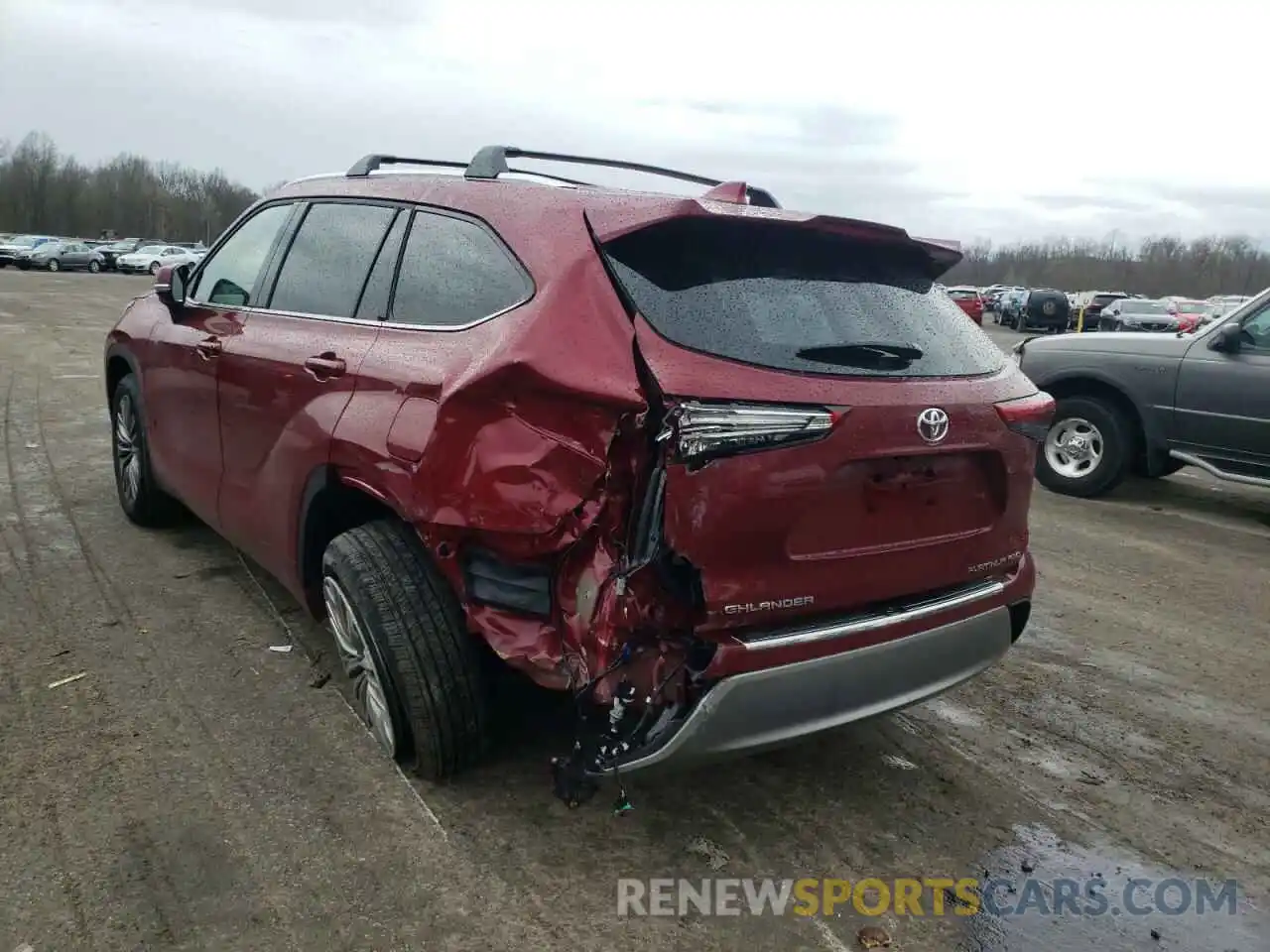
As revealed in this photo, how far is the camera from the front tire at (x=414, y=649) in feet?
9.20

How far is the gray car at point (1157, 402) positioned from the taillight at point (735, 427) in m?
4.70

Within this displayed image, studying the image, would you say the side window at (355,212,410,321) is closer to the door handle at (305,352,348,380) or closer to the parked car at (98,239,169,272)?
the door handle at (305,352,348,380)

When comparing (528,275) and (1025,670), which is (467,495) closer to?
(528,275)

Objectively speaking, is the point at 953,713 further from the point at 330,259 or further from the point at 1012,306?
the point at 1012,306

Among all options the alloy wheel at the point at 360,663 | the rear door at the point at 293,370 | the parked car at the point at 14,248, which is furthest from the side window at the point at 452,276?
the parked car at the point at 14,248

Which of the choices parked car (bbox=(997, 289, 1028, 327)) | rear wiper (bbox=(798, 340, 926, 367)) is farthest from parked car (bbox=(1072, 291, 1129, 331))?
rear wiper (bbox=(798, 340, 926, 367))

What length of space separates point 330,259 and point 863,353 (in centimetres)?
199

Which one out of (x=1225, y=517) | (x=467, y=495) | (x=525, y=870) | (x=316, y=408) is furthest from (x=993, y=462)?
(x=1225, y=517)

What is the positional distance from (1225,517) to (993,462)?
17.5 feet

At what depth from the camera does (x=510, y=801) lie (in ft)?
9.68

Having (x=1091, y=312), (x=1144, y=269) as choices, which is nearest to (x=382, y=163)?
(x=1091, y=312)

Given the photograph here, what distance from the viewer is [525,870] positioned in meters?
2.64

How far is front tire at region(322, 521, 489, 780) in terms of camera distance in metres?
2.80

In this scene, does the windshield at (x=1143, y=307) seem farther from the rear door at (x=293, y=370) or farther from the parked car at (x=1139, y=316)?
the rear door at (x=293, y=370)
